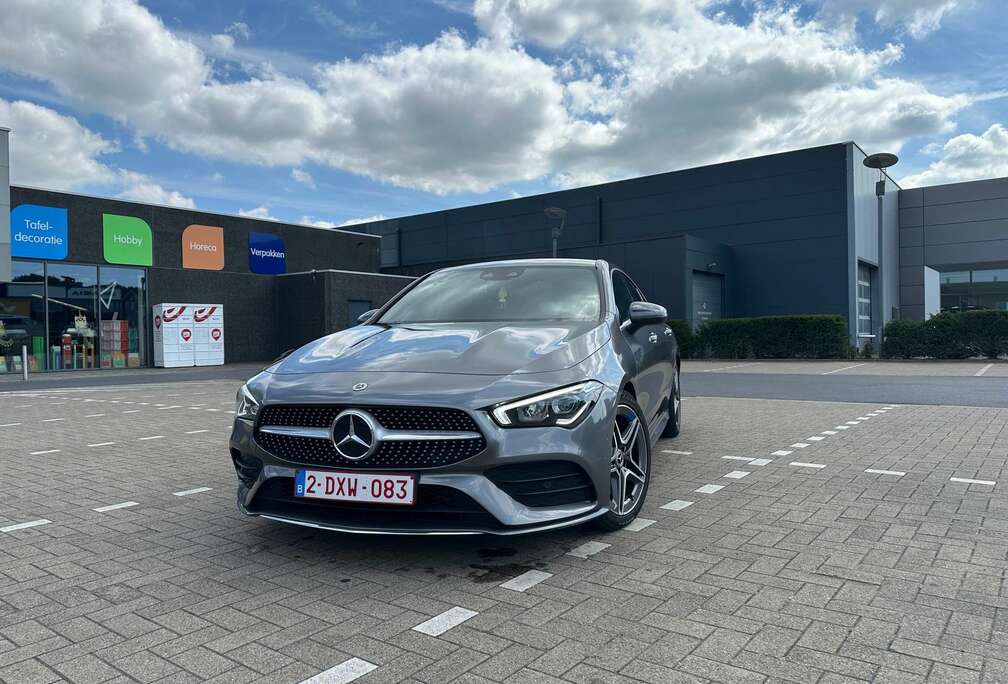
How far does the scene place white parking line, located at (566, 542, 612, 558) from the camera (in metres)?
3.51

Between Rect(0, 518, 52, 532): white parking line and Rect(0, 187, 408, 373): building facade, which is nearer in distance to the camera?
Rect(0, 518, 52, 532): white parking line

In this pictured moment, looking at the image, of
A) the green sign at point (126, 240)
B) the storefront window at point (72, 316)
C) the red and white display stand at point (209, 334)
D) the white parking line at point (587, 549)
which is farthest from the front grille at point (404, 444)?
the red and white display stand at point (209, 334)

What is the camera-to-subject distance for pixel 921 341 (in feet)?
77.7

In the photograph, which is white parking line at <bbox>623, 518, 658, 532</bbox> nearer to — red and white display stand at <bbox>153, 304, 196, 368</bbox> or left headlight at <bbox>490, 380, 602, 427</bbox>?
left headlight at <bbox>490, 380, 602, 427</bbox>

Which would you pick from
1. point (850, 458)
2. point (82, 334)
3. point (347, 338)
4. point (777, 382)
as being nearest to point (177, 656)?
point (347, 338)

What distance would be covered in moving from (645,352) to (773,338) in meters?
22.1

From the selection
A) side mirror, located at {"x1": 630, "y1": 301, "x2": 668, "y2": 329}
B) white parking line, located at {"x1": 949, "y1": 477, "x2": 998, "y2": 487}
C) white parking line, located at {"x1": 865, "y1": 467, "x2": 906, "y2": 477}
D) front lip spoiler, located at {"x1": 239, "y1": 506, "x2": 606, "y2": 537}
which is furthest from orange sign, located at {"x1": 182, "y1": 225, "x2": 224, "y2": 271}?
white parking line, located at {"x1": 949, "y1": 477, "x2": 998, "y2": 487}

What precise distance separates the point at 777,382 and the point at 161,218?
21504mm

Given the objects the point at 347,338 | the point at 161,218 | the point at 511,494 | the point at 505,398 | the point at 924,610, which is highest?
the point at 161,218

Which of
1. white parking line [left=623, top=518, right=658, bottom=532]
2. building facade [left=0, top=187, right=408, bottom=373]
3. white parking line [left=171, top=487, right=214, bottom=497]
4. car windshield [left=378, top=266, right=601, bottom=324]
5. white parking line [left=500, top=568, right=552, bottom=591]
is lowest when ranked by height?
white parking line [left=500, top=568, right=552, bottom=591]

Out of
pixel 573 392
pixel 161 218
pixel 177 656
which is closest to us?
pixel 177 656

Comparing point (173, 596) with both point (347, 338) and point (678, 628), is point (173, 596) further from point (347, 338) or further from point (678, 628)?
point (678, 628)

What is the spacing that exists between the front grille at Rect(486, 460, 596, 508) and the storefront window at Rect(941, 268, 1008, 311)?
143ft

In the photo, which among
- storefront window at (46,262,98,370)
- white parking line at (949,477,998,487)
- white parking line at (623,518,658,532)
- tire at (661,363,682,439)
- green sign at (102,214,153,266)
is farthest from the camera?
green sign at (102,214,153,266)
